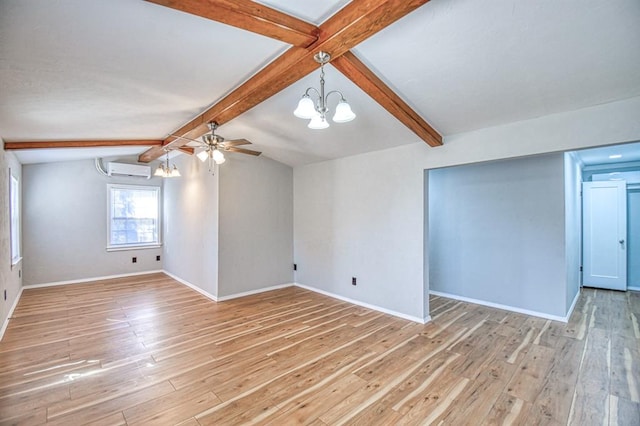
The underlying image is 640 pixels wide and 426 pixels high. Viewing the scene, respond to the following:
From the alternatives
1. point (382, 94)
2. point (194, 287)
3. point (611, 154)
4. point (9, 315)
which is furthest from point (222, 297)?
point (611, 154)

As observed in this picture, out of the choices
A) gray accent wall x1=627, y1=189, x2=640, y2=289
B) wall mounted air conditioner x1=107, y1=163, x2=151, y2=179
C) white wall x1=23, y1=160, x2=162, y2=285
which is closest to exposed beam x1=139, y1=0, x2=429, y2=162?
wall mounted air conditioner x1=107, y1=163, x2=151, y2=179

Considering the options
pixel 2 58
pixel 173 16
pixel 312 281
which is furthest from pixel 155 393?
pixel 312 281

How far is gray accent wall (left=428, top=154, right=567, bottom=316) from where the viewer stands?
4.04 metres

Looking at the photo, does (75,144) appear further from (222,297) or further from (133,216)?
(222,297)

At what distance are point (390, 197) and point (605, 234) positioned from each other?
4.73 m

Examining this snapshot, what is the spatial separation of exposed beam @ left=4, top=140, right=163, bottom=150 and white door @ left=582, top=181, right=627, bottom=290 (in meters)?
8.24

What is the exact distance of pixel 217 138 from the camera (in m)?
3.58

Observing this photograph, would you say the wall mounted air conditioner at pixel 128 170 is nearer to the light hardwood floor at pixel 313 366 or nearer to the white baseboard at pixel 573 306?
the light hardwood floor at pixel 313 366

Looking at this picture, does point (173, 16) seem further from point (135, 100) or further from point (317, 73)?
point (135, 100)

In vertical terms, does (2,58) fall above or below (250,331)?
above

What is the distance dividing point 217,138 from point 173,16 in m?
1.87

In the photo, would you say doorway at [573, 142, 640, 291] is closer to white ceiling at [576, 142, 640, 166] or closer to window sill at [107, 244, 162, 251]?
white ceiling at [576, 142, 640, 166]

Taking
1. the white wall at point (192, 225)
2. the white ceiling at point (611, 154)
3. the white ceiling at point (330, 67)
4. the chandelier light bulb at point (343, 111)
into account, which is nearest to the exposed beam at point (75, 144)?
the white ceiling at point (330, 67)

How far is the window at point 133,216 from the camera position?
21.2ft
